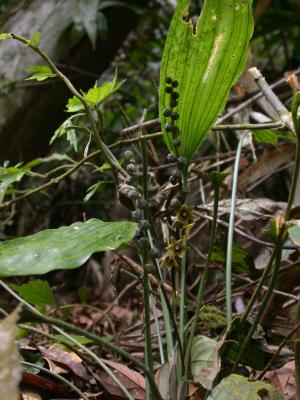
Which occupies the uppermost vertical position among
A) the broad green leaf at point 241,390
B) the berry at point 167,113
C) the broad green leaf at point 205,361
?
the berry at point 167,113

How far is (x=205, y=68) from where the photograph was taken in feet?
2.20

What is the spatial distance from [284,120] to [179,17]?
203mm

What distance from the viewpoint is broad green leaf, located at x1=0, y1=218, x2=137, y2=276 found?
1.60 feet

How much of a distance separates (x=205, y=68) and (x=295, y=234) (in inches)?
10.6

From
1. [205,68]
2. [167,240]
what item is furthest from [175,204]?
[167,240]

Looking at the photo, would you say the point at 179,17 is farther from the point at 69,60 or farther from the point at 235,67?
the point at 69,60

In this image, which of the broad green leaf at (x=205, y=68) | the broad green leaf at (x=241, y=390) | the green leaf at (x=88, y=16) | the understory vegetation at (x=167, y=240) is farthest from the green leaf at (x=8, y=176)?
the green leaf at (x=88, y=16)

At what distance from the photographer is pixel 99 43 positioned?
1.72 m

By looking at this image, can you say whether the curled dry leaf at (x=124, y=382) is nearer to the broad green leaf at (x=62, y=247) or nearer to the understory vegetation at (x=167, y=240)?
the understory vegetation at (x=167, y=240)

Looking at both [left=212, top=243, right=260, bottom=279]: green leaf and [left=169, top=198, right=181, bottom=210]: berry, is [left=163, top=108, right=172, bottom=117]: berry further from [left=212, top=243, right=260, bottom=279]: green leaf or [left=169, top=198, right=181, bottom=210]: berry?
[left=212, top=243, right=260, bottom=279]: green leaf

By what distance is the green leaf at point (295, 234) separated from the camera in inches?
19.4

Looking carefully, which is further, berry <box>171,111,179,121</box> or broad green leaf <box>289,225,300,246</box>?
berry <box>171,111,179,121</box>

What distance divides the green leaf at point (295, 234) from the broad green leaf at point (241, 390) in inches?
6.6

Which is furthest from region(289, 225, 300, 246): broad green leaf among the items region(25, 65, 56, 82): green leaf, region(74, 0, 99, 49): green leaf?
region(74, 0, 99, 49): green leaf
